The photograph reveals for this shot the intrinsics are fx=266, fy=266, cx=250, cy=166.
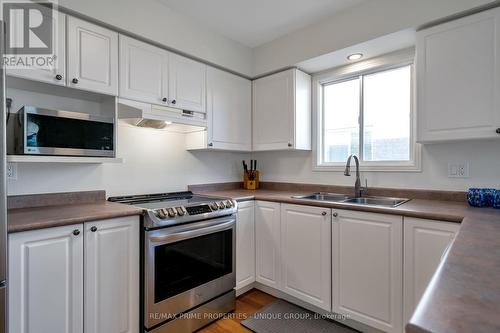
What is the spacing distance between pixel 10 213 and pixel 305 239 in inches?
78.8

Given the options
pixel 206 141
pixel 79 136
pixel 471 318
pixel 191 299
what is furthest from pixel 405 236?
pixel 79 136

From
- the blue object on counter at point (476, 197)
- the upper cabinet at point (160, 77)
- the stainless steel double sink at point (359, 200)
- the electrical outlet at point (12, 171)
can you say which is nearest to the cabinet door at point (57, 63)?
the upper cabinet at point (160, 77)

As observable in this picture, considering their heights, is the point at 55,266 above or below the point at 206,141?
below

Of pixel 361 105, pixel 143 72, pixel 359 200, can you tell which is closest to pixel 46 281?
pixel 143 72

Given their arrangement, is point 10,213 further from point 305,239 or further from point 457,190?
point 457,190

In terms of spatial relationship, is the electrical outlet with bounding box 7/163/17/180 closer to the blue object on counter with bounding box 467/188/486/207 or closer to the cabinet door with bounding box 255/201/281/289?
the cabinet door with bounding box 255/201/281/289

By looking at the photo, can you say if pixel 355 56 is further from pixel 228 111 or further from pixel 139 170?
pixel 139 170

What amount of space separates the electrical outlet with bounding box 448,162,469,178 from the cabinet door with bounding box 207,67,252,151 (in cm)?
186

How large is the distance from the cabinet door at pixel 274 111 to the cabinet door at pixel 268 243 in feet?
2.33

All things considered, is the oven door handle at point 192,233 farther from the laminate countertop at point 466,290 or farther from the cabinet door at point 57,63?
the laminate countertop at point 466,290

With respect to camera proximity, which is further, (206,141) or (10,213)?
(206,141)

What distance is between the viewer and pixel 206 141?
8.45 ft

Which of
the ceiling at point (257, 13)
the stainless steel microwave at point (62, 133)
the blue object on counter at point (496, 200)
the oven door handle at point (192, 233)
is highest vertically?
the ceiling at point (257, 13)

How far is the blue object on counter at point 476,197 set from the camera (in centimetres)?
178
